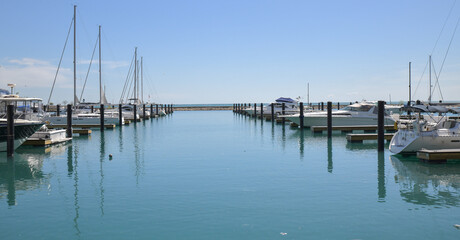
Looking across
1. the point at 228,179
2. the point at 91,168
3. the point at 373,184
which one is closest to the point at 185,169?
the point at 228,179

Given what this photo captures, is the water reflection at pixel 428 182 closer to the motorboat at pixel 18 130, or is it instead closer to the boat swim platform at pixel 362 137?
the boat swim platform at pixel 362 137

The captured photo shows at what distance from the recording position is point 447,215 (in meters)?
10.2

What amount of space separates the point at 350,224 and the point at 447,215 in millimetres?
2589

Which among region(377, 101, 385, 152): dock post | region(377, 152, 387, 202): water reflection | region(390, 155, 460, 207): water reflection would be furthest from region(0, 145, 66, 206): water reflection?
region(377, 101, 385, 152): dock post

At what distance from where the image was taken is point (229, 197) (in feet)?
40.2

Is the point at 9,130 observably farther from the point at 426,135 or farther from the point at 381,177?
the point at 426,135

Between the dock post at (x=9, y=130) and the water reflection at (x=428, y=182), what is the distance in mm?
16316

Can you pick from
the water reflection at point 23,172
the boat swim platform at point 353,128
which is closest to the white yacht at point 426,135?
Result: the boat swim platform at point 353,128

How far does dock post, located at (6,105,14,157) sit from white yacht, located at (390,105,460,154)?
57.5 feet

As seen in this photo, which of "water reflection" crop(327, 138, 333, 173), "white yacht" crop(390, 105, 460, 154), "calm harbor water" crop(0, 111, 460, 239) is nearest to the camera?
"calm harbor water" crop(0, 111, 460, 239)

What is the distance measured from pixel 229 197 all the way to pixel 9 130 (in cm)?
1260

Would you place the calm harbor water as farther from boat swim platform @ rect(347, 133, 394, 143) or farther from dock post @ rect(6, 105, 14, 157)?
boat swim platform @ rect(347, 133, 394, 143)

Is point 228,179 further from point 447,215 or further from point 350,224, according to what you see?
point 447,215

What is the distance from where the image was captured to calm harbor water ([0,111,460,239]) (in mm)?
9328
